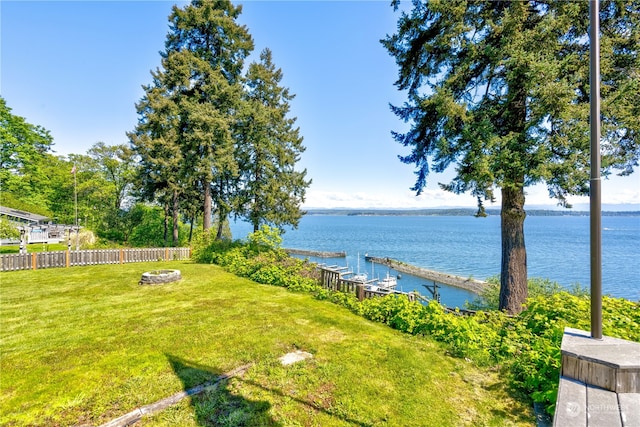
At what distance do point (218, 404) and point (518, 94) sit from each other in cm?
889

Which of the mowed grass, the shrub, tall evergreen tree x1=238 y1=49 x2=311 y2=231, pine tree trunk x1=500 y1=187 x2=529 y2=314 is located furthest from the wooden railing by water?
tall evergreen tree x1=238 y1=49 x2=311 y2=231

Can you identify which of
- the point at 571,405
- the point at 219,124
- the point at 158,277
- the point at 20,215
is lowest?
the point at 158,277

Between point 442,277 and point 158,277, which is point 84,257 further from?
point 442,277

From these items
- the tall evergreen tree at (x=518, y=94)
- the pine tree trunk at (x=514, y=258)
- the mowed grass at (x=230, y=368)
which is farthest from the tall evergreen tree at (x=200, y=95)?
the pine tree trunk at (x=514, y=258)

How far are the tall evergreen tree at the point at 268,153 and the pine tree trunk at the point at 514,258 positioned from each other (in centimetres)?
1377

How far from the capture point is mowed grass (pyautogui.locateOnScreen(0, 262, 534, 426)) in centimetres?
359

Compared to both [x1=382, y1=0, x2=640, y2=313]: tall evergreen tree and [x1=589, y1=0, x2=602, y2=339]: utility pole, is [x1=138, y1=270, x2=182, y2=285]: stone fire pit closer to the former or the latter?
[x1=382, y1=0, x2=640, y2=313]: tall evergreen tree

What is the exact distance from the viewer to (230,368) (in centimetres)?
463

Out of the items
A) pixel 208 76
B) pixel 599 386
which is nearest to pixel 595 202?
pixel 599 386

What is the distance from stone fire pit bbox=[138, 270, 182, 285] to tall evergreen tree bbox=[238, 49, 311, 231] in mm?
8513

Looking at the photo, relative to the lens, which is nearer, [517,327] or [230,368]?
[230,368]

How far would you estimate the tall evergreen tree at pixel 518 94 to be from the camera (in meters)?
6.18

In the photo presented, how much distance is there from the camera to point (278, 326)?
21.2ft

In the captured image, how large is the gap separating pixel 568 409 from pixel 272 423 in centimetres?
297
